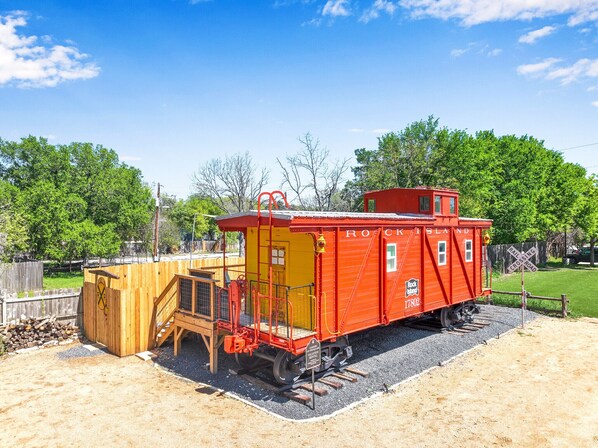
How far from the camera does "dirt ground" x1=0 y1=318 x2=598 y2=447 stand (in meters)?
8.42

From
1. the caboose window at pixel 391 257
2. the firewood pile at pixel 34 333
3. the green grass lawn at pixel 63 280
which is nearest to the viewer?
the caboose window at pixel 391 257

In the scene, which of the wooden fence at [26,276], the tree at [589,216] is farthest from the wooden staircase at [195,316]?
the tree at [589,216]

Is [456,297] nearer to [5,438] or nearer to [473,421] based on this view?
[473,421]

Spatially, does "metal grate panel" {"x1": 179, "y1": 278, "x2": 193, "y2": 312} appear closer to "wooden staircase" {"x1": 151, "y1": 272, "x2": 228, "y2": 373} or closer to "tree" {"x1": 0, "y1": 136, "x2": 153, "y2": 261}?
"wooden staircase" {"x1": 151, "y1": 272, "x2": 228, "y2": 373}

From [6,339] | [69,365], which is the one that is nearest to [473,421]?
[69,365]

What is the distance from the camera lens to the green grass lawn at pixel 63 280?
94.6ft

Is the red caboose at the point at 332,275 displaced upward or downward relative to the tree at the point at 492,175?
downward

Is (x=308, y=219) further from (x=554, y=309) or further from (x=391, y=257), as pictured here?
(x=554, y=309)

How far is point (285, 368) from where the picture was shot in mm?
11117

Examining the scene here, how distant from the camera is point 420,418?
30.6ft

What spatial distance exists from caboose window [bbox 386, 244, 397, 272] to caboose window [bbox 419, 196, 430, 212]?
3092 mm

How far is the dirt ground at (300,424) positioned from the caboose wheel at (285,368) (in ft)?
4.18

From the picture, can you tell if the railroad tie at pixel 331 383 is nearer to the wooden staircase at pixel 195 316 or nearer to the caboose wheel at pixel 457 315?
the wooden staircase at pixel 195 316

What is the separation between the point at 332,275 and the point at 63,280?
95.4ft
